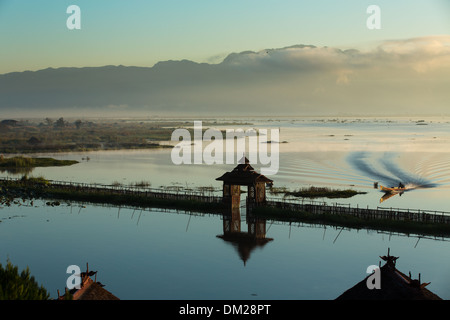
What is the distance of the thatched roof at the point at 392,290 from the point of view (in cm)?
2084

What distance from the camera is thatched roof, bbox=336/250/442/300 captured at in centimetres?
2084

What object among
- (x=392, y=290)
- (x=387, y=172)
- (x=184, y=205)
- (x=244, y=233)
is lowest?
(x=244, y=233)

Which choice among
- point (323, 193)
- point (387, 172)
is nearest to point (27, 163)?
point (323, 193)

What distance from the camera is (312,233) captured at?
140ft

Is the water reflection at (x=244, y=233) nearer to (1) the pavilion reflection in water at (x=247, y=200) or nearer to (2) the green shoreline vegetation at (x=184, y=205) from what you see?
(1) the pavilion reflection in water at (x=247, y=200)

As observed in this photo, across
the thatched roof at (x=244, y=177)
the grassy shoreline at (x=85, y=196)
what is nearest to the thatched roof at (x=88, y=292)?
the thatched roof at (x=244, y=177)

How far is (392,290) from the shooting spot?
69.4 ft

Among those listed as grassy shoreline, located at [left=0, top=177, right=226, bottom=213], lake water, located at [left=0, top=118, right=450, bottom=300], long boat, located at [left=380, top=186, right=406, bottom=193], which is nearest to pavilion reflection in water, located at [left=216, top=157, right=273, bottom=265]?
lake water, located at [left=0, top=118, right=450, bottom=300]

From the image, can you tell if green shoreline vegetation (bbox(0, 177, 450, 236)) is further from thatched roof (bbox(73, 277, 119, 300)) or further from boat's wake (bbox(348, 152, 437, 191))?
boat's wake (bbox(348, 152, 437, 191))

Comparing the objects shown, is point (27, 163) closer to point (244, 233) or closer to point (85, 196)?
point (85, 196)
